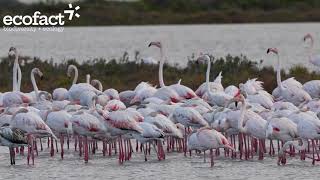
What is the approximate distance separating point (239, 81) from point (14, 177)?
30.6ft

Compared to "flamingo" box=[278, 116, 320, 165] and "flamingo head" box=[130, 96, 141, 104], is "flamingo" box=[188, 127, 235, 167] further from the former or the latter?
"flamingo head" box=[130, 96, 141, 104]

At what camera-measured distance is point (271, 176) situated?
513 inches

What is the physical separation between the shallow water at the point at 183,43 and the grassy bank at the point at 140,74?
579 cm

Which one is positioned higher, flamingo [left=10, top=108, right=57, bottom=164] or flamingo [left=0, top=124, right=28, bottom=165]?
flamingo [left=10, top=108, right=57, bottom=164]

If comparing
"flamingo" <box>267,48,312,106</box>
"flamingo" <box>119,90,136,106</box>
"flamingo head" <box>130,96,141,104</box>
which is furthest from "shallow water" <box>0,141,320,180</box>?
"flamingo" <box>119,90,136,106</box>

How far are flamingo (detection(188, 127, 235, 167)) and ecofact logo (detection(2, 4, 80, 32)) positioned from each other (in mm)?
34265

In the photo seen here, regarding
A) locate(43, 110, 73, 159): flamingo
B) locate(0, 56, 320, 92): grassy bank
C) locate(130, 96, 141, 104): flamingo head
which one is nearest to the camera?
locate(43, 110, 73, 159): flamingo

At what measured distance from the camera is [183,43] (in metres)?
46.0

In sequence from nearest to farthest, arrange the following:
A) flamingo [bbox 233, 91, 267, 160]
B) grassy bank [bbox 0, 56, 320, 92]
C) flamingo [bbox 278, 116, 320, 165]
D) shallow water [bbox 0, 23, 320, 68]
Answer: flamingo [bbox 278, 116, 320, 165]
flamingo [bbox 233, 91, 267, 160]
grassy bank [bbox 0, 56, 320, 92]
shallow water [bbox 0, 23, 320, 68]

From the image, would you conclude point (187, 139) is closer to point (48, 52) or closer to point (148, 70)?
point (148, 70)

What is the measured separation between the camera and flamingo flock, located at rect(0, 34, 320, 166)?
1394 centimetres

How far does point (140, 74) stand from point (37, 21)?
3610 centimetres

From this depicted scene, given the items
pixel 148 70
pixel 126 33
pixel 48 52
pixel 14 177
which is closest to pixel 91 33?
pixel 126 33

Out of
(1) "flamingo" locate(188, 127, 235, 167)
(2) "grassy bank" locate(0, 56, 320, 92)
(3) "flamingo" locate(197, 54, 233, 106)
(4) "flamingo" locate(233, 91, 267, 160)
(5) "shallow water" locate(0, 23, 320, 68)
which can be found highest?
(5) "shallow water" locate(0, 23, 320, 68)
